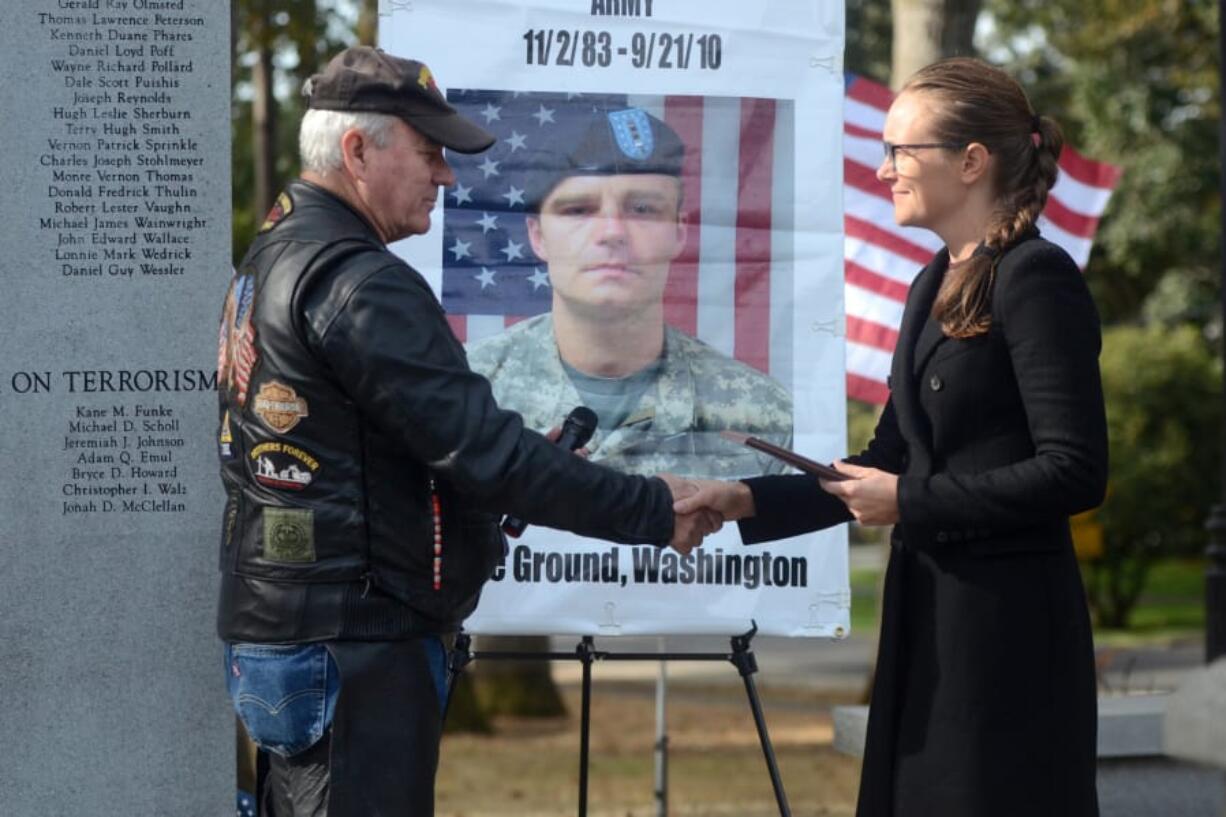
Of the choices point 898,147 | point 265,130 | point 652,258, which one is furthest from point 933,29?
point 898,147

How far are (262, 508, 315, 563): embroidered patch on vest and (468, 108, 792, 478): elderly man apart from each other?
2.04m

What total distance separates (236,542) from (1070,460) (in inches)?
63.6

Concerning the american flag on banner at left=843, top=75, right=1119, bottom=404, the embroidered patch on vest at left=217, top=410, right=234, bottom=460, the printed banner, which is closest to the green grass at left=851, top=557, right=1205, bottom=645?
the american flag on banner at left=843, top=75, right=1119, bottom=404

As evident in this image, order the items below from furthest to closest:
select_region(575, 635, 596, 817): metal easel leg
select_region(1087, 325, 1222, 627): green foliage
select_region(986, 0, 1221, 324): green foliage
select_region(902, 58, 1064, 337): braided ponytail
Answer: select_region(986, 0, 1221, 324): green foliage → select_region(1087, 325, 1222, 627): green foliage → select_region(575, 635, 596, 817): metal easel leg → select_region(902, 58, 1064, 337): braided ponytail

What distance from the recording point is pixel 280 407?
336cm

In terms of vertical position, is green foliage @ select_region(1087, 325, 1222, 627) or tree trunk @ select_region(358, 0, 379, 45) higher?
tree trunk @ select_region(358, 0, 379, 45)

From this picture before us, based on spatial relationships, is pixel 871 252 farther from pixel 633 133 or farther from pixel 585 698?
pixel 585 698

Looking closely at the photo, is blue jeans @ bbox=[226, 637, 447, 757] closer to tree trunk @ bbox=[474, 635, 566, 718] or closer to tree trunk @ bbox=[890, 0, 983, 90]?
tree trunk @ bbox=[890, 0, 983, 90]

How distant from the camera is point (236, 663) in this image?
3.48 metres

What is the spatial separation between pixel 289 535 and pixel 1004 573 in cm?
139

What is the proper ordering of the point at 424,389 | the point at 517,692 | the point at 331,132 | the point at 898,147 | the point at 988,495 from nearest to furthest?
the point at 424,389 → the point at 988,495 → the point at 331,132 → the point at 898,147 → the point at 517,692

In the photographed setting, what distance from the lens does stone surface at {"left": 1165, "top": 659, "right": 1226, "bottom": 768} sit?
1.81 meters

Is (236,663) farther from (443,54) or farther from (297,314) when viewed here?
(443,54)

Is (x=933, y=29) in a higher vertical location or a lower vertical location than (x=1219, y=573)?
higher
